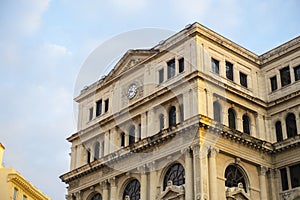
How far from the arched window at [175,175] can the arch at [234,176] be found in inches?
126

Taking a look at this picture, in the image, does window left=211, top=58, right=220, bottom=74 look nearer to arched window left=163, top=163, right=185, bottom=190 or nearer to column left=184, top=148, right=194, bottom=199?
column left=184, top=148, right=194, bottom=199

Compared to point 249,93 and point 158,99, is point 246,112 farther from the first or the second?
point 158,99

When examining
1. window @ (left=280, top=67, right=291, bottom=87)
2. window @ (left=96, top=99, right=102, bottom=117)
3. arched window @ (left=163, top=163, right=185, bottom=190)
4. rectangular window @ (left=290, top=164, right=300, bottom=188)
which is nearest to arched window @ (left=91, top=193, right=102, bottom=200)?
window @ (left=96, top=99, right=102, bottom=117)

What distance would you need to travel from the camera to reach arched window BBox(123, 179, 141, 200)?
147 feet

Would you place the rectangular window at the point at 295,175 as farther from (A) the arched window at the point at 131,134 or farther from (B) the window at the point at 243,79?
(A) the arched window at the point at 131,134

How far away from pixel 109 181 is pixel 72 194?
5.46 meters

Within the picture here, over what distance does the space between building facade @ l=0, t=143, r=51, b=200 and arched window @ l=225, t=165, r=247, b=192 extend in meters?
22.9

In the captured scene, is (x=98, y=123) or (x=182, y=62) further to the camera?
(x=98, y=123)

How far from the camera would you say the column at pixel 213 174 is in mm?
38669

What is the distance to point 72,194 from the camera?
50.6m

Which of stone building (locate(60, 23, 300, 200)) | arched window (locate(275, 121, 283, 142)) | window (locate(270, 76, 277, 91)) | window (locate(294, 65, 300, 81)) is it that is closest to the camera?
stone building (locate(60, 23, 300, 200))

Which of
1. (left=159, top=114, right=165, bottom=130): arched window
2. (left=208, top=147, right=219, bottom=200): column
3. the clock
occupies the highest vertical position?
the clock

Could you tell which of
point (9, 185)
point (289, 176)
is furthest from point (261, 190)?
point (9, 185)

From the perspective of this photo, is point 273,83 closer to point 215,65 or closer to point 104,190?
point 215,65
